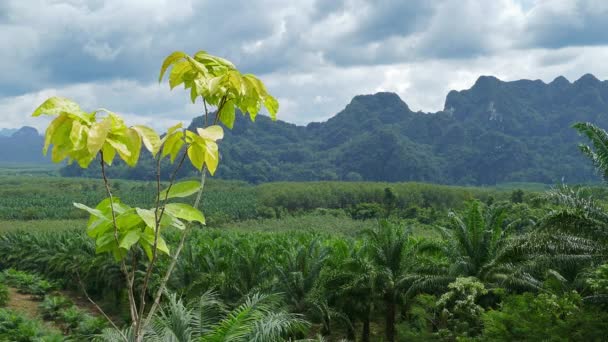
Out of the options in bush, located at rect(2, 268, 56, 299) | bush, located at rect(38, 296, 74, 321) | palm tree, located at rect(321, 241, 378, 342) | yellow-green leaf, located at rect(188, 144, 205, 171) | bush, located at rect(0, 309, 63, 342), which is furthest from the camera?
bush, located at rect(2, 268, 56, 299)

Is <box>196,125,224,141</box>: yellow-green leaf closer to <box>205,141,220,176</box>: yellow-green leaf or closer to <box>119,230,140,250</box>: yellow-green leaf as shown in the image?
<box>205,141,220,176</box>: yellow-green leaf

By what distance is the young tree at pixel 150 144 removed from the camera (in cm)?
169

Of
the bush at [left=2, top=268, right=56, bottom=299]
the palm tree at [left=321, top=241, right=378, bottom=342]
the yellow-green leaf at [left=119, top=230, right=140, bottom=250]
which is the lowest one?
the bush at [left=2, top=268, right=56, bottom=299]

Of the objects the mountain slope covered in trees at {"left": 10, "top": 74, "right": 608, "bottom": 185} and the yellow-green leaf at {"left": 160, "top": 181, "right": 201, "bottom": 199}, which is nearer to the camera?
the yellow-green leaf at {"left": 160, "top": 181, "right": 201, "bottom": 199}

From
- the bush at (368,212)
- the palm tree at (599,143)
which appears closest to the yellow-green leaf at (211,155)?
the palm tree at (599,143)

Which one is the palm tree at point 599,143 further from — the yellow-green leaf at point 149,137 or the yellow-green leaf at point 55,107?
the yellow-green leaf at point 55,107

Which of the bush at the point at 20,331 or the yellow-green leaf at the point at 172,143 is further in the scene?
the bush at the point at 20,331

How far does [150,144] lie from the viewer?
170 centimetres

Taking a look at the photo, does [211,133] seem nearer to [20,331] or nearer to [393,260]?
[393,260]

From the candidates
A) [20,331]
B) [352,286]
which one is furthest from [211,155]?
[20,331]

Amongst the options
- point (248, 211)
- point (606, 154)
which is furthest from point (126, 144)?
point (248, 211)

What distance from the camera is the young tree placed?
1.69 metres

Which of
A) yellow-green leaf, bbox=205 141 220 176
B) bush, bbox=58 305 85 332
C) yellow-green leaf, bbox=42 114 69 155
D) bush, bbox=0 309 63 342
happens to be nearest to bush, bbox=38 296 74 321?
bush, bbox=58 305 85 332

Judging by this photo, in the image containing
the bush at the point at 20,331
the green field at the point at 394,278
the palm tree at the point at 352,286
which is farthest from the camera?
the palm tree at the point at 352,286
